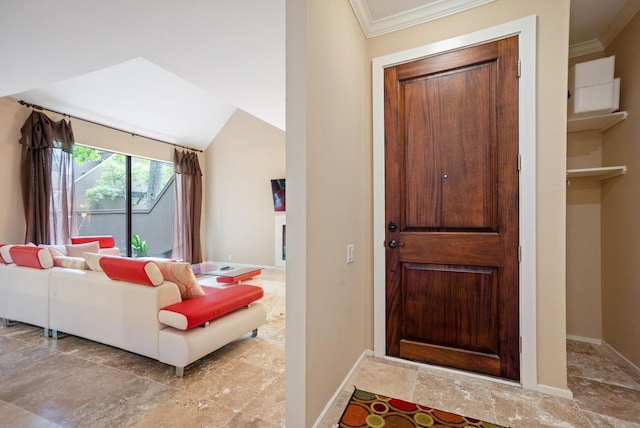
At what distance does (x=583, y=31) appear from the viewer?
2199mm

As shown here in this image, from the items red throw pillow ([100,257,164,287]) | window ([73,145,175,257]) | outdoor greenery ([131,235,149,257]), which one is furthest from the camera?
outdoor greenery ([131,235,149,257])

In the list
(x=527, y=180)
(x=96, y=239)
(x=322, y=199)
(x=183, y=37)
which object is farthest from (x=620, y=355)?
(x=96, y=239)

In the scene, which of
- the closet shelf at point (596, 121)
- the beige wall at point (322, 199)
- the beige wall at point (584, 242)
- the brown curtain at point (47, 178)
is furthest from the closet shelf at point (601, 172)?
the brown curtain at point (47, 178)

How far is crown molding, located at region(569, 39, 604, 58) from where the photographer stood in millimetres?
2301

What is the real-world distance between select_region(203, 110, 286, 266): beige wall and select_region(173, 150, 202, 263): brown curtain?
0.37 m

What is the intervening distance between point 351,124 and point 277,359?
1915 millimetres

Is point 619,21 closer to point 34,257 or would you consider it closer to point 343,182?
point 343,182

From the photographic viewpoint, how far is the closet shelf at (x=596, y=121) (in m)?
2.05

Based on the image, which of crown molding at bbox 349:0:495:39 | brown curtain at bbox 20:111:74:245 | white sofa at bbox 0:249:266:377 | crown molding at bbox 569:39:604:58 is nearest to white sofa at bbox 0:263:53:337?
white sofa at bbox 0:249:266:377

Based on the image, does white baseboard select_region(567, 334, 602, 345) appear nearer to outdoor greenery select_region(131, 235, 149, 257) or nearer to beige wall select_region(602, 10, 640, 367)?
beige wall select_region(602, 10, 640, 367)

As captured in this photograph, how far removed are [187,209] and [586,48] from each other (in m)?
6.90

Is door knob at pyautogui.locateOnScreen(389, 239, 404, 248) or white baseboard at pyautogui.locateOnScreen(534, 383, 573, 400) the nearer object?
white baseboard at pyautogui.locateOnScreen(534, 383, 573, 400)

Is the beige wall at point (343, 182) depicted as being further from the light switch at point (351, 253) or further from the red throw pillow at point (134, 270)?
the red throw pillow at point (134, 270)

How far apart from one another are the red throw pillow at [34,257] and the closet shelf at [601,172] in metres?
4.59
